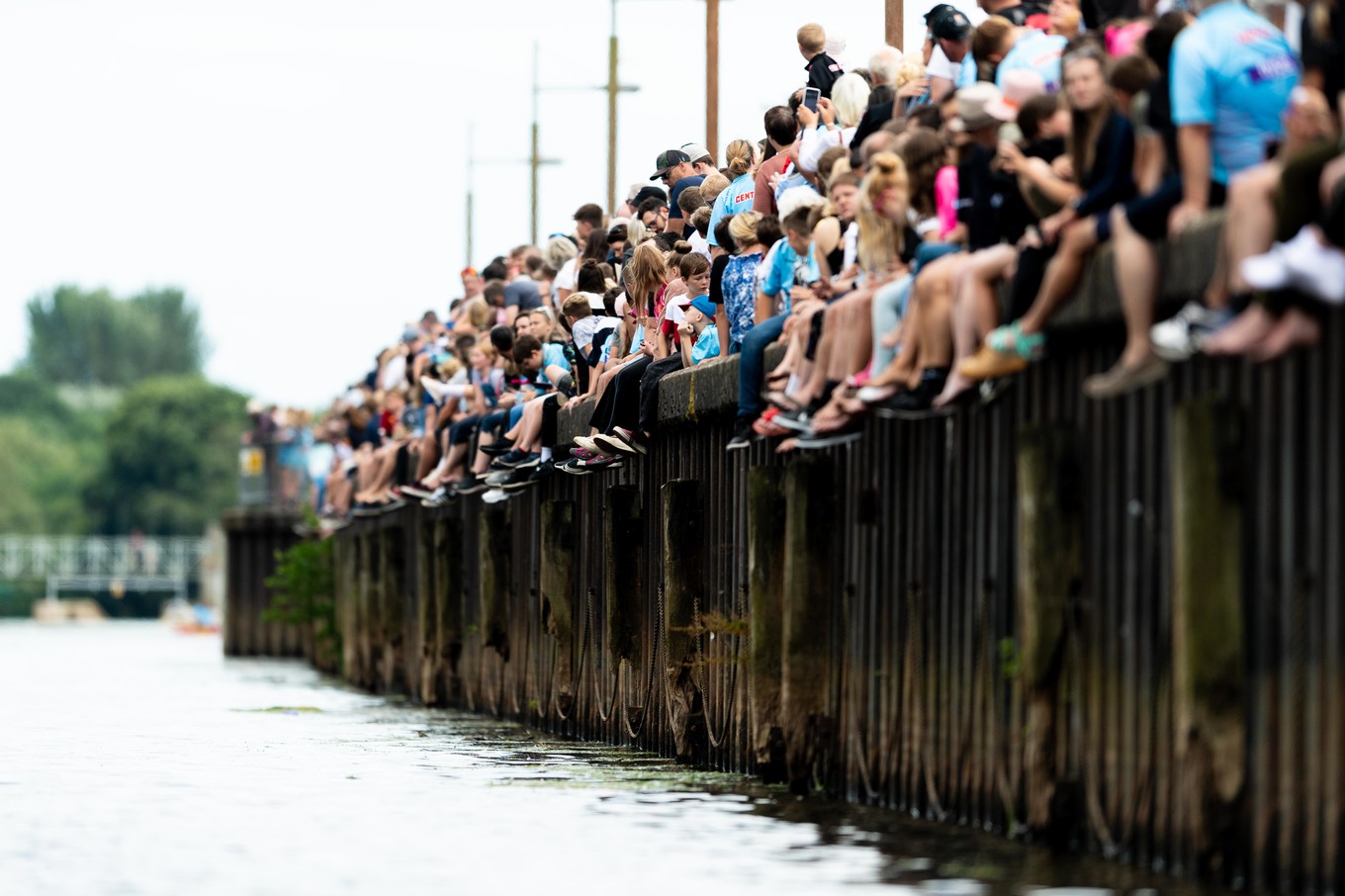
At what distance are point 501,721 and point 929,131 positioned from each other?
13.4 meters

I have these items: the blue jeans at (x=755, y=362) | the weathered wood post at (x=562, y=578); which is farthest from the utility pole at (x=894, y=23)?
the blue jeans at (x=755, y=362)

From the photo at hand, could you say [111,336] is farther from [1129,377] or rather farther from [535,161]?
[1129,377]

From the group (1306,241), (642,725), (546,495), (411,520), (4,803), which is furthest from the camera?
(411,520)

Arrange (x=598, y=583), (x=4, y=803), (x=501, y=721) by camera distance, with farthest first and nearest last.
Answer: (x=501, y=721) → (x=598, y=583) → (x=4, y=803)

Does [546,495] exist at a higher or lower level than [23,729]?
higher

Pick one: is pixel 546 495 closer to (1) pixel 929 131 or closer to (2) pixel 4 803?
(2) pixel 4 803

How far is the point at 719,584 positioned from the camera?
18.0m

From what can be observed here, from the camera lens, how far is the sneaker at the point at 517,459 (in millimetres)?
23622

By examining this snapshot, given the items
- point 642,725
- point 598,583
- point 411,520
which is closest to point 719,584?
point 642,725

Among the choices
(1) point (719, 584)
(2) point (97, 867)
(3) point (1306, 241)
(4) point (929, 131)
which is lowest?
(2) point (97, 867)

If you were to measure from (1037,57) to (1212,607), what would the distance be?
410 centimetres

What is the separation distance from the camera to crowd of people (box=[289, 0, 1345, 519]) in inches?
387

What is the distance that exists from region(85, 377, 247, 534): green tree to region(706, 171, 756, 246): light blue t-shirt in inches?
4640

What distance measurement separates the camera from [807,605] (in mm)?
15281
